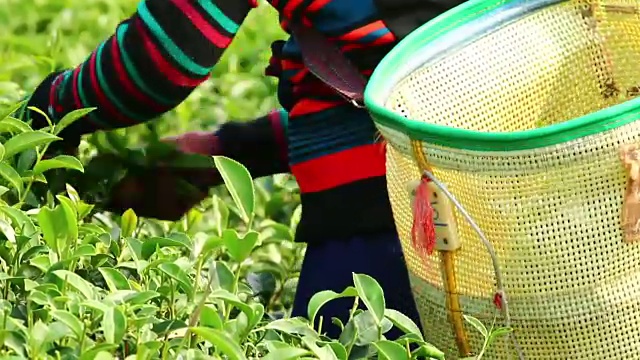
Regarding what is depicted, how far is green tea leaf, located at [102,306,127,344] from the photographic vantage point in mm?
1506

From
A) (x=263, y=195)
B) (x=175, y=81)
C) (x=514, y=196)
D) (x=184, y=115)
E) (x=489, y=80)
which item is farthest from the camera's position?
(x=184, y=115)

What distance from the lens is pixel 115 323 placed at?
152 cm

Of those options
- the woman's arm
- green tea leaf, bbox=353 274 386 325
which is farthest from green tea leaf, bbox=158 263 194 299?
the woman's arm

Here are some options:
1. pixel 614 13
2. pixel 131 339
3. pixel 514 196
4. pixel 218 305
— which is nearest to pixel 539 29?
pixel 614 13

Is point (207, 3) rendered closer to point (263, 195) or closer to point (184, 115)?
point (263, 195)

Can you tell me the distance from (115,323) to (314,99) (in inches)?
35.9

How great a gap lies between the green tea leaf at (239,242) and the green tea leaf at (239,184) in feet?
0.24

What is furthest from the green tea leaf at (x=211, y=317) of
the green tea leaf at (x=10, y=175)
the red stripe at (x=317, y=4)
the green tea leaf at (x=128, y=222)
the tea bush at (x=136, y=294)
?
the red stripe at (x=317, y=4)

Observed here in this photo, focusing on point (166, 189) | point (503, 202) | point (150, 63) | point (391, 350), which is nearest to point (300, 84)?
point (150, 63)

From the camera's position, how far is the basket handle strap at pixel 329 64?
87.5 inches

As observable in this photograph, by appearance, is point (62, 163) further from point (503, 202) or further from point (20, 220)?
Result: point (503, 202)

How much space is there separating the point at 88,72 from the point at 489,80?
2.43 ft

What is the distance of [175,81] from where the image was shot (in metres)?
2.33

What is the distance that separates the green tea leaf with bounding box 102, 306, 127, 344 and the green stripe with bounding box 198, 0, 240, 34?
847mm
